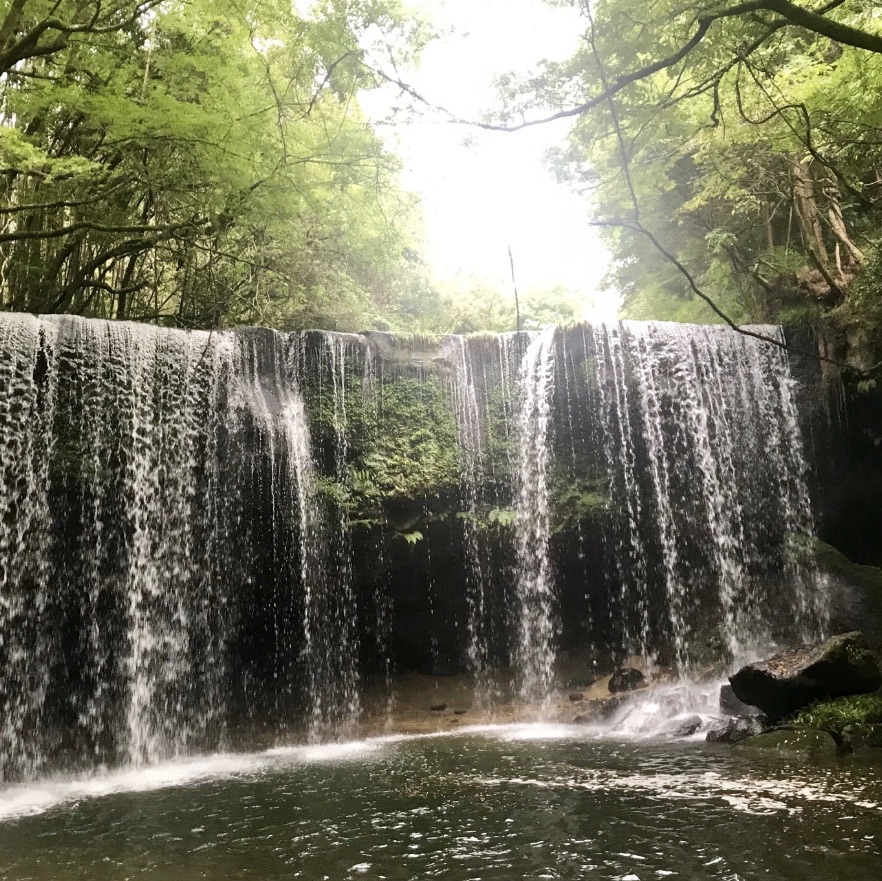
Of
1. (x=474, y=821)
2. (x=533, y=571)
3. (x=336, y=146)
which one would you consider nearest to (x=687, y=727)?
(x=533, y=571)

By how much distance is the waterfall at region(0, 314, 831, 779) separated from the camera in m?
9.75

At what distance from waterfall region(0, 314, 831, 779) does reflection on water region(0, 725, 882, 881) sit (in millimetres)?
2570

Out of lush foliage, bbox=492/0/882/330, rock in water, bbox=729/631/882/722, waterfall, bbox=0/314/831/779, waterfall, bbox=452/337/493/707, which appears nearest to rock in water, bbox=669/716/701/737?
rock in water, bbox=729/631/882/722

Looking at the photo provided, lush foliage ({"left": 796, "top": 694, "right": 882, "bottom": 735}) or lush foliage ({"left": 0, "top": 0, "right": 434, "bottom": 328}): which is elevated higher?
lush foliage ({"left": 0, "top": 0, "right": 434, "bottom": 328})

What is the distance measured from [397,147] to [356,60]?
5.33 meters

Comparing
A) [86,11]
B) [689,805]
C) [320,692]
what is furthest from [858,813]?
[86,11]

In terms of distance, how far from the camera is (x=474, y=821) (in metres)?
5.19

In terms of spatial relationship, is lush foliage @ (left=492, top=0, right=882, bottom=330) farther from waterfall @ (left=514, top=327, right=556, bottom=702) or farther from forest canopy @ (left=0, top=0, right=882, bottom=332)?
waterfall @ (left=514, top=327, right=556, bottom=702)

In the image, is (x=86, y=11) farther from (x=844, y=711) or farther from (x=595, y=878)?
(x=844, y=711)

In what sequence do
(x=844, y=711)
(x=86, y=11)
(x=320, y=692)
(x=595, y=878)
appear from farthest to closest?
1. (x=320, y=692)
2. (x=86, y=11)
3. (x=844, y=711)
4. (x=595, y=878)

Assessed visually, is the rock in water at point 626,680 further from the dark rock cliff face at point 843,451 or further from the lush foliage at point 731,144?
the lush foliage at point 731,144

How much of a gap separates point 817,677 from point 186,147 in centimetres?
1030

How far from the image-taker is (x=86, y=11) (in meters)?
9.92

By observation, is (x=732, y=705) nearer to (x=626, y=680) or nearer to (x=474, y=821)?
(x=626, y=680)
